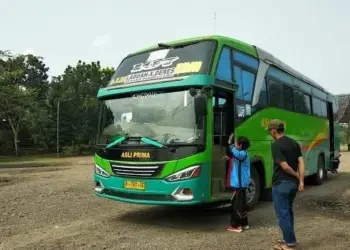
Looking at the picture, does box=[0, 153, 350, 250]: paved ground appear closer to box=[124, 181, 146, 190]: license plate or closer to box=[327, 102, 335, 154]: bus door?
box=[124, 181, 146, 190]: license plate

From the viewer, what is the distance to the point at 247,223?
27.5ft

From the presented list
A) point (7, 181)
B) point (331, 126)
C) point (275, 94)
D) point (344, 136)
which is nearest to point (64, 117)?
point (344, 136)

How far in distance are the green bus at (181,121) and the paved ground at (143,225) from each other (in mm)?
620

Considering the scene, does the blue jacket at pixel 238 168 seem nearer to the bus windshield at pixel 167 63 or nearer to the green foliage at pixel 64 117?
the bus windshield at pixel 167 63

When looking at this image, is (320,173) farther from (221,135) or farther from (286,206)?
(286,206)

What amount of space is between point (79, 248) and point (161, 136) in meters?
2.44

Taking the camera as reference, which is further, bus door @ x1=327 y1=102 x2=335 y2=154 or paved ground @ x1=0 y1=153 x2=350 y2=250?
bus door @ x1=327 y1=102 x2=335 y2=154

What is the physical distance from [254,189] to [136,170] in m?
2.99

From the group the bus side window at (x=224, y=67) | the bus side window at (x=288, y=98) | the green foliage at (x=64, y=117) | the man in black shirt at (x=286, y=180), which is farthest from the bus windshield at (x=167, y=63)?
the green foliage at (x=64, y=117)

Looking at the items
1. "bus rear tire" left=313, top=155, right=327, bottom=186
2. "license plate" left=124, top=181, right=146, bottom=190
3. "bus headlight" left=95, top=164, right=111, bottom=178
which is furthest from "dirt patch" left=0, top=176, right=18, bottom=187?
"bus rear tire" left=313, top=155, right=327, bottom=186

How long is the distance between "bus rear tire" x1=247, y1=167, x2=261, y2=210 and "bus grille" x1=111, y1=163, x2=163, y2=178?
2.55m

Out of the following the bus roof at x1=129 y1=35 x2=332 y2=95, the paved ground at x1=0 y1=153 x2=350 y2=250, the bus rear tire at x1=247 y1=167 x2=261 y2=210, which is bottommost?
the paved ground at x1=0 y1=153 x2=350 y2=250

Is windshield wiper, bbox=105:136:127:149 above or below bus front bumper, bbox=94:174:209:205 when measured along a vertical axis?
above

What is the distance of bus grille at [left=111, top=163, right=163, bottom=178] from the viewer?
8.11m
